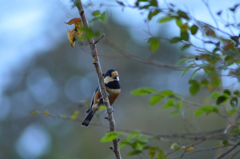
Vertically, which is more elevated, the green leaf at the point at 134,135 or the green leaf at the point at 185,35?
the green leaf at the point at 185,35

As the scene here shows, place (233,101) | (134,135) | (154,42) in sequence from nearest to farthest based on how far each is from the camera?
1. (134,135)
2. (154,42)
3. (233,101)

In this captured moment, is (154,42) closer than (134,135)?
No

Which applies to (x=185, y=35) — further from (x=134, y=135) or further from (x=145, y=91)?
(x=134, y=135)

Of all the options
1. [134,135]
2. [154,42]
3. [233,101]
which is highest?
[154,42]

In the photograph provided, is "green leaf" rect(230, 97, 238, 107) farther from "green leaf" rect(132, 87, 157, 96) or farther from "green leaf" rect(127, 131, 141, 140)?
"green leaf" rect(127, 131, 141, 140)

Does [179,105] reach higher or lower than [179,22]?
lower

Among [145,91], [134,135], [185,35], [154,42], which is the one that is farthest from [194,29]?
[134,135]

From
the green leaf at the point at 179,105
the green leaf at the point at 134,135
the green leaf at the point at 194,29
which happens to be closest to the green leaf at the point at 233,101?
the green leaf at the point at 179,105

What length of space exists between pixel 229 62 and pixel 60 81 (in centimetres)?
998

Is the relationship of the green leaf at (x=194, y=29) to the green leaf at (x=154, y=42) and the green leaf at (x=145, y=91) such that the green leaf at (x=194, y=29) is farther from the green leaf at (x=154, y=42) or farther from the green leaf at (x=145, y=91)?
the green leaf at (x=145, y=91)

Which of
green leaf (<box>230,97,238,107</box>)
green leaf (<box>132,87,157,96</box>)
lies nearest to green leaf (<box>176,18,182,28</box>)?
green leaf (<box>132,87,157,96</box>)

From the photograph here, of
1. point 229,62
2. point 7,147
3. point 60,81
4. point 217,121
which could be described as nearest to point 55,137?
point 7,147

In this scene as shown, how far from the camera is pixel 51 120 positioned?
10336 mm

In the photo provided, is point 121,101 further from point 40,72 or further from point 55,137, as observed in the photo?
point 40,72
